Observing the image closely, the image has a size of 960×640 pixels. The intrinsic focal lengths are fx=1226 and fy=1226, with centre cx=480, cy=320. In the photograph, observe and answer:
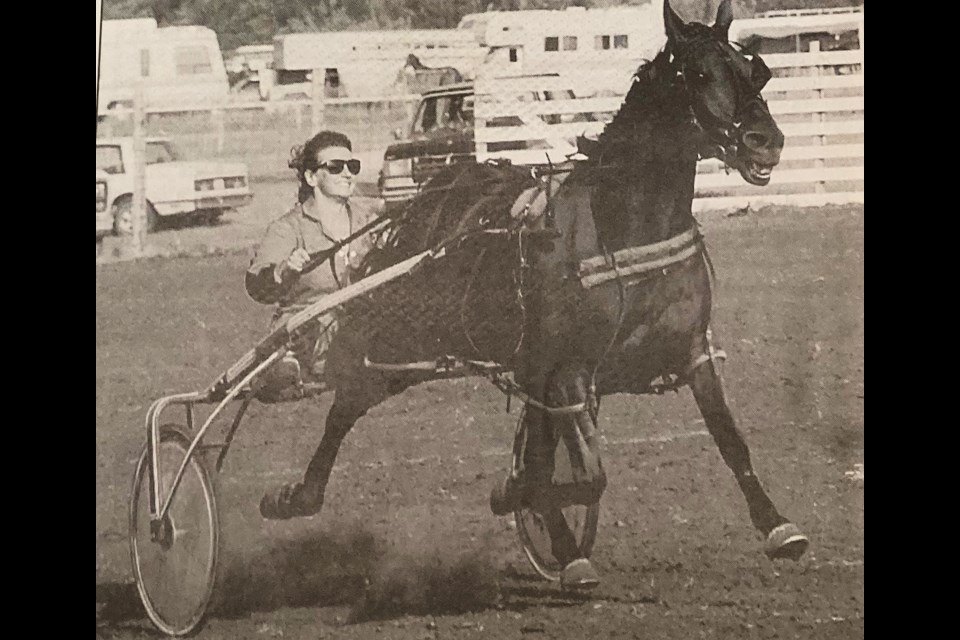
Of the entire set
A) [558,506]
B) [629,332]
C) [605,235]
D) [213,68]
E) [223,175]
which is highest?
[213,68]

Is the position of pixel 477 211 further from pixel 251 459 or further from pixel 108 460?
pixel 108 460

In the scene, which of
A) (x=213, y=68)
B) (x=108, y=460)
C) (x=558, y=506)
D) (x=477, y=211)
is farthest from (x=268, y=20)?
(x=558, y=506)

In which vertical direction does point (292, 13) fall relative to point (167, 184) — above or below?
above

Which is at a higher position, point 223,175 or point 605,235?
point 223,175

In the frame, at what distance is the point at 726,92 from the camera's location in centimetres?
428

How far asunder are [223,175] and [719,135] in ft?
5.72

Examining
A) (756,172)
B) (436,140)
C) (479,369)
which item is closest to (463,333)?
(479,369)

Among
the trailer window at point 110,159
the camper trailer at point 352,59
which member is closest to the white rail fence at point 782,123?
→ the camper trailer at point 352,59

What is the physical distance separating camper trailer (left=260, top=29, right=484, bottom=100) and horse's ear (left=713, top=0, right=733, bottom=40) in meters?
0.88

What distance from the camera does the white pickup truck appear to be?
168 inches

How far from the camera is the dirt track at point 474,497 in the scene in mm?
4191

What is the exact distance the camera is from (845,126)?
4379 mm

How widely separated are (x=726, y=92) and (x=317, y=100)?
1431mm

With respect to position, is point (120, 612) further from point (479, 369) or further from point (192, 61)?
point (192, 61)
